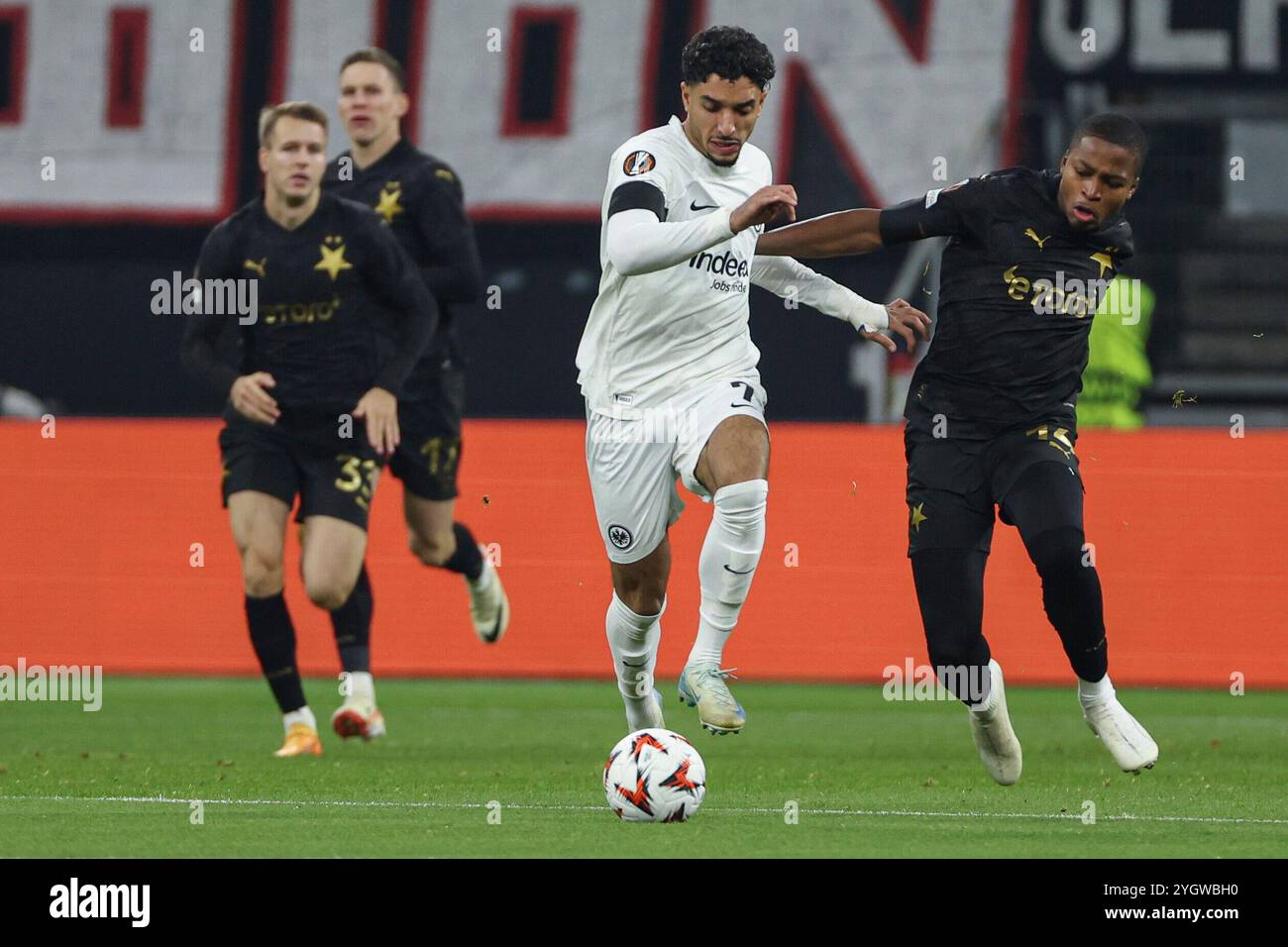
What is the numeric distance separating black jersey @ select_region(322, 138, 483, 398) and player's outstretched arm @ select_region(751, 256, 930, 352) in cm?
215

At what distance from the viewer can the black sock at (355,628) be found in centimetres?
976

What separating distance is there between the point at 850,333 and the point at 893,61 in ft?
8.11

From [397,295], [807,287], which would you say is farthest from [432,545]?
[807,287]

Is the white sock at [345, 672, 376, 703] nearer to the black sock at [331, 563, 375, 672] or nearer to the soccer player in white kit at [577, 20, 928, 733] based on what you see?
the black sock at [331, 563, 375, 672]

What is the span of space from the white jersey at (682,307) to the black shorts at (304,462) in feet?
5.13

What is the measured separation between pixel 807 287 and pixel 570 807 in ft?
6.81

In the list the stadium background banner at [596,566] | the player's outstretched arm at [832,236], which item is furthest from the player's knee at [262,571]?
the stadium background banner at [596,566]

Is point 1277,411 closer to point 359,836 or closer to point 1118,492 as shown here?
point 1118,492

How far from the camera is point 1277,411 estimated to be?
1803cm

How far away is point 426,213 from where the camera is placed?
1013cm


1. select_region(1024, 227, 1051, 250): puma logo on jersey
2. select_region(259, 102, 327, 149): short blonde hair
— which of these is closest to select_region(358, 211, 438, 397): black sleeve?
select_region(259, 102, 327, 149): short blonde hair

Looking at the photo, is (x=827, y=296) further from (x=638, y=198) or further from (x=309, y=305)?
(x=309, y=305)

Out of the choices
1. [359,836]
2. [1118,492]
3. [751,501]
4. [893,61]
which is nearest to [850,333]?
[893,61]

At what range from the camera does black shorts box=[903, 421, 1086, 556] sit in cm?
743
